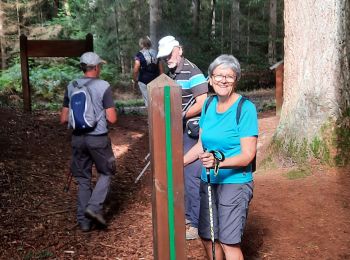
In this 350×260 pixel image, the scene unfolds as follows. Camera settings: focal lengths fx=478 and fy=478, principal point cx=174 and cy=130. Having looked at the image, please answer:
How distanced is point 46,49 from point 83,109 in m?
6.16

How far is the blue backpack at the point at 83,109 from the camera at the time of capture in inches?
184

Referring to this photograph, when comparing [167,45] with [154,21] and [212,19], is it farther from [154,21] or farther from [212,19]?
[212,19]

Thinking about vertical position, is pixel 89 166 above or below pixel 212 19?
below

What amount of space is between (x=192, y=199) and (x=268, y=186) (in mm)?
1390

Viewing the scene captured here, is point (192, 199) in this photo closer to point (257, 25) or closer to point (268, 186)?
point (268, 186)

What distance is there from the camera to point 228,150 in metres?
3.01

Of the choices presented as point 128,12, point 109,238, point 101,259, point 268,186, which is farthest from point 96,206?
point 128,12

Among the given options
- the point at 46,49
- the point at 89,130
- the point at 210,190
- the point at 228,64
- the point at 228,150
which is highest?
the point at 46,49

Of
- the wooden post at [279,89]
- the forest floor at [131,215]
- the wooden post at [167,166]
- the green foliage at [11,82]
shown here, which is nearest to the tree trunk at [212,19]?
the green foliage at [11,82]

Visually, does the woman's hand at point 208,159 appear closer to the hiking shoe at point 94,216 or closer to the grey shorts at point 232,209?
the grey shorts at point 232,209

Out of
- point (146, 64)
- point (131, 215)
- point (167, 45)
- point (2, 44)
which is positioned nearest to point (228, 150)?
point (167, 45)

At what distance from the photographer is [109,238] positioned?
4.68 meters

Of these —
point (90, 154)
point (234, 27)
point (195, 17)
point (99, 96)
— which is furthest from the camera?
point (234, 27)

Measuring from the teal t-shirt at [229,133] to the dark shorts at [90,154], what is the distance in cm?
189
